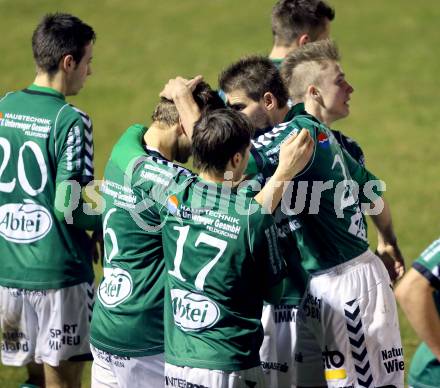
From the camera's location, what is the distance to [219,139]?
18.0ft

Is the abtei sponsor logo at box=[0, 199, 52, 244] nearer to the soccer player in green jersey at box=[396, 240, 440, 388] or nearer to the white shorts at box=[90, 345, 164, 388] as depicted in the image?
the white shorts at box=[90, 345, 164, 388]

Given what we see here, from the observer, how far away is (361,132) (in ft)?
53.9

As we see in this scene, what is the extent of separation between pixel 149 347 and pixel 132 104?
483 inches

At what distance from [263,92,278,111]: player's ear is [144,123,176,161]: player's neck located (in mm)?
737

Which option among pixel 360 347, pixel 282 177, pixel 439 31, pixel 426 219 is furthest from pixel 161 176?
pixel 439 31

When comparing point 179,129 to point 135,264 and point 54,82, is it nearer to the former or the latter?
point 135,264

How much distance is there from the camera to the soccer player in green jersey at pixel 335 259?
619 centimetres

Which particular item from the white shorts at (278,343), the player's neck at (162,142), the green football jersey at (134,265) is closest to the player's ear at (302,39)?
the white shorts at (278,343)

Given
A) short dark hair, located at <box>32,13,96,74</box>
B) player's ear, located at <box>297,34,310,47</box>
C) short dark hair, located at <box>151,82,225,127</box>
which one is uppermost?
player's ear, located at <box>297,34,310,47</box>

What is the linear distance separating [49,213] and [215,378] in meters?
1.90

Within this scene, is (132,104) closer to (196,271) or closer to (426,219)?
(426,219)

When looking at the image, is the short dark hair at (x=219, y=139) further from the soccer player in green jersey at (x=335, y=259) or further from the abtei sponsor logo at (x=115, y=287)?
the abtei sponsor logo at (x=115, y=287)

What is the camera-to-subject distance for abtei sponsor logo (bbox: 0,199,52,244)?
6863mm

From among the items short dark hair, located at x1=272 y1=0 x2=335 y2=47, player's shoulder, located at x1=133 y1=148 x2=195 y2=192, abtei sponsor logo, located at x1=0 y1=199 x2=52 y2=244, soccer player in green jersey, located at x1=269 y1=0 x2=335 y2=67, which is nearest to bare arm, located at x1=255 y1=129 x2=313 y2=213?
player's shoulder, located at x1=133 y1=148 x2=195 y2=192
